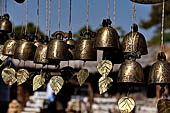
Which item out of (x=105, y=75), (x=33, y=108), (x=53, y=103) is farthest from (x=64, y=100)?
(x=105, y=75)

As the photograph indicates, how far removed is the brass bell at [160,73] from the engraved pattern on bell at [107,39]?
0.35 m

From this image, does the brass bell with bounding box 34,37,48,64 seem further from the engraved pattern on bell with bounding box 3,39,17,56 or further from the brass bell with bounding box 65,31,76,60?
the engraved pattern on bell with bounding box 3,39,17,56

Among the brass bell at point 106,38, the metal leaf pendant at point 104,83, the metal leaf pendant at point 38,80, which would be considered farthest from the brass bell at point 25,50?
the metal leaf pendant at point 104,83

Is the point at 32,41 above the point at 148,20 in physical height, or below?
below

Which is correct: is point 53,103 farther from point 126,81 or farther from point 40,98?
point 126,81

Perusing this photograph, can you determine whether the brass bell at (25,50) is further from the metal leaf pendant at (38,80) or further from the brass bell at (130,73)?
the brass bell at (130,73)

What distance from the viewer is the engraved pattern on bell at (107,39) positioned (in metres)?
2.49

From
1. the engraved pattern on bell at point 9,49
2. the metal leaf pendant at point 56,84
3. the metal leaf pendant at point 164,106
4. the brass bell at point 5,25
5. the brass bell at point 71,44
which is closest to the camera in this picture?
the metal leaf pendant at point 164,106

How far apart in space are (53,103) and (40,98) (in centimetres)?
188

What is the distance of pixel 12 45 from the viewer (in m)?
3.20

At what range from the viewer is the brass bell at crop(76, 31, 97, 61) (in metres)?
2.74

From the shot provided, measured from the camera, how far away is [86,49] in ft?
9.00

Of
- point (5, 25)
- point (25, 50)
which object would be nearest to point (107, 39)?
point (25, 50)

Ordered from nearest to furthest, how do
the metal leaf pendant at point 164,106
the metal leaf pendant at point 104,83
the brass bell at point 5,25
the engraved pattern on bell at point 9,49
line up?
the metal leaf pendant at point 164,106 < the metal leaf pendant at point 104,83 < the engraved pattern on bell at point 9,49 < the brass bell at point 5,25
